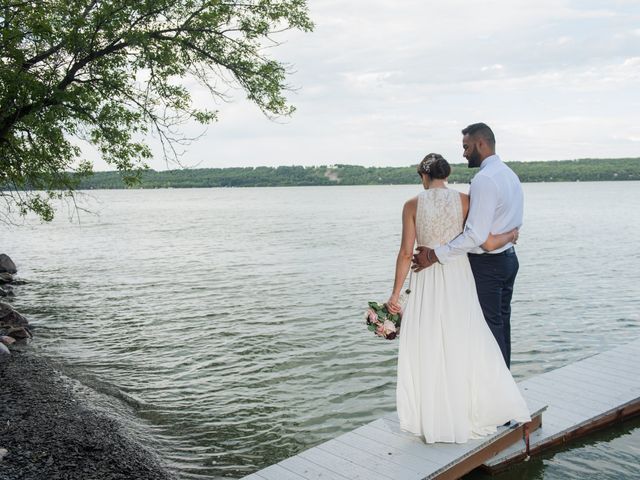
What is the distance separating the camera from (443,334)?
571 cm

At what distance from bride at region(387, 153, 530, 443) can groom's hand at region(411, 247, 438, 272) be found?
8cm

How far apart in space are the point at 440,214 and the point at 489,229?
1.50 ft

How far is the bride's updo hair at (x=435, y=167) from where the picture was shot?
561 cm

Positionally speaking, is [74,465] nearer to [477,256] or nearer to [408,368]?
[408,368]

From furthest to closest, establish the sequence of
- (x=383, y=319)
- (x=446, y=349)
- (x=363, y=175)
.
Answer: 1. (x=363, y=175)
2. (x=383, y=319)
3. (x=446, y=349)

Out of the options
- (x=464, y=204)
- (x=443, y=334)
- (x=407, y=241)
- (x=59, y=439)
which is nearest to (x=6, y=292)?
(x=59, y=439)

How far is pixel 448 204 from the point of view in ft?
18.4

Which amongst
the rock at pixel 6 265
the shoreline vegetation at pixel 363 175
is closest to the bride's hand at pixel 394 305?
the rock at pixel 6 265

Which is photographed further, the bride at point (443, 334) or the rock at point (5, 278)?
the rock at point (5, 278)

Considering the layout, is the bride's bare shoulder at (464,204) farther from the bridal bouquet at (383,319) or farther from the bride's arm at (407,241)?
the bridal bouquet at (383,319)

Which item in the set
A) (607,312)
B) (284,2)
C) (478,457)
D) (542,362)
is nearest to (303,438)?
(478,457)

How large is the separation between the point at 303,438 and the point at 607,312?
35.2 ft

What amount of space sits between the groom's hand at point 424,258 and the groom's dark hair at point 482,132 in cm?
125

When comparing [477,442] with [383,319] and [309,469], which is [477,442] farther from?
[309,469]
